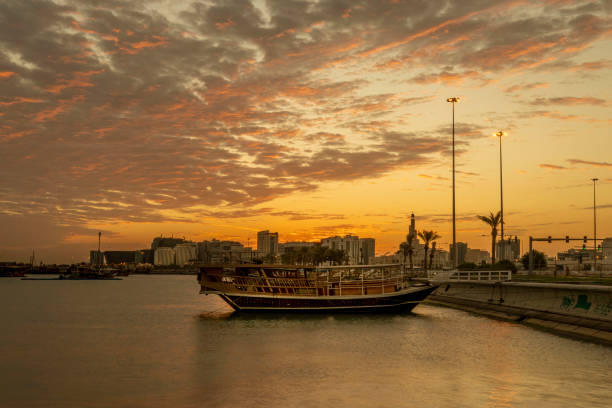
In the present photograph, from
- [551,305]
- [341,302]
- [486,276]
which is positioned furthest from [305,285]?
[551,305]

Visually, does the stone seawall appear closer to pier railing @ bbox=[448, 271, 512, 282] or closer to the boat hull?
pier railing @ bbox=[448, 271, 512, 282]

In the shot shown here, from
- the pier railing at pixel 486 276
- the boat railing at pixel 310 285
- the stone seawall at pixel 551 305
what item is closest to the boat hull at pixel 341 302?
the boat railing at pixel 310 285

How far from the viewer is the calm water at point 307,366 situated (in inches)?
812

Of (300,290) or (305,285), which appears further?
(305,285)

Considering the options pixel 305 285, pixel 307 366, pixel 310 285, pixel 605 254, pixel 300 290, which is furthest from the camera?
pixel 605 254

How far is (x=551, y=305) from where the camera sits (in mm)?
40156

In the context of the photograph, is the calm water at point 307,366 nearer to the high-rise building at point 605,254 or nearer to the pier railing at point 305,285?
the pier railing at point 305,285

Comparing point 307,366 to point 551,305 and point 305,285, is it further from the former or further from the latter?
point 305,285

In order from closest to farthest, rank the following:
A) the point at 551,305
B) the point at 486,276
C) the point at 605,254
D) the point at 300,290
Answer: the point at 551,305
the point at 300,290
the point at 486,276
the point at 605,254

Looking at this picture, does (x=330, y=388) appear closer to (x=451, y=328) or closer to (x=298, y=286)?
(x=451, y=328)

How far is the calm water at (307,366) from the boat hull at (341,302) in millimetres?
5194

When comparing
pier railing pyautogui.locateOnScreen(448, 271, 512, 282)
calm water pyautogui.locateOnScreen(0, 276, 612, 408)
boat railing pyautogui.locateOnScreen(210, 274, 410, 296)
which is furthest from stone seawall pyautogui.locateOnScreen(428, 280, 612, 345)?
boat railing pyautogui.locateOnScreen(210, 274, 410, 296)

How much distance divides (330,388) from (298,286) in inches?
1321

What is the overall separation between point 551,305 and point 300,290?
23200mm
